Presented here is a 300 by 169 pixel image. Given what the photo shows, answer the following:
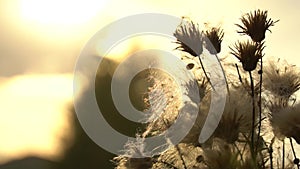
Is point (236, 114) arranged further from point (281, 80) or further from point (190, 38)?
point (281, 80)

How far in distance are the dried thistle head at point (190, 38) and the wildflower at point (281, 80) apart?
0.32 m

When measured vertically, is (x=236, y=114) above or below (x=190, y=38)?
below

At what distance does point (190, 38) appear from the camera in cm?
250

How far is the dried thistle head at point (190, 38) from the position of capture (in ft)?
8.21

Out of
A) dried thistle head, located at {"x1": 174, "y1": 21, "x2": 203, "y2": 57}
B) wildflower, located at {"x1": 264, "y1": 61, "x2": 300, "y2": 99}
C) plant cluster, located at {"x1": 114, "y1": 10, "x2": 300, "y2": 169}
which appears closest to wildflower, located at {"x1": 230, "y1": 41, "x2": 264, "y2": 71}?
plant cluster, located at {"x1": 114, "y1": 10, "x2": 300, "y2": 169}

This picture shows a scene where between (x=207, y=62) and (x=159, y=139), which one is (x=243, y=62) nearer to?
(x=207, y=62)

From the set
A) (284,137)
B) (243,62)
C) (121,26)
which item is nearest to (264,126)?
(284,137)

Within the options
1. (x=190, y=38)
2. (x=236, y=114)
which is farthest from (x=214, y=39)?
(x=236, y=114)

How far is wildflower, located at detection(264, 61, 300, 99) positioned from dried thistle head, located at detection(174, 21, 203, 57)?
32cm

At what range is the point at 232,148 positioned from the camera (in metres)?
2.33

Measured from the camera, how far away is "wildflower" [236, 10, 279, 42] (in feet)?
8.16

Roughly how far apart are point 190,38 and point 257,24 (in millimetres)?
207

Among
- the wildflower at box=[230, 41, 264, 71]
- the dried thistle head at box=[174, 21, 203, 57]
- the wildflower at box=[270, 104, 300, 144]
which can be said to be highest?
the dried thistle head at box=[174, 21, 203, 57]

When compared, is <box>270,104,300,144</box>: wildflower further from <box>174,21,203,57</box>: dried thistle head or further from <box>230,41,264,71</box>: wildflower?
<box>174,21,203,57</box>: dried thistle head
